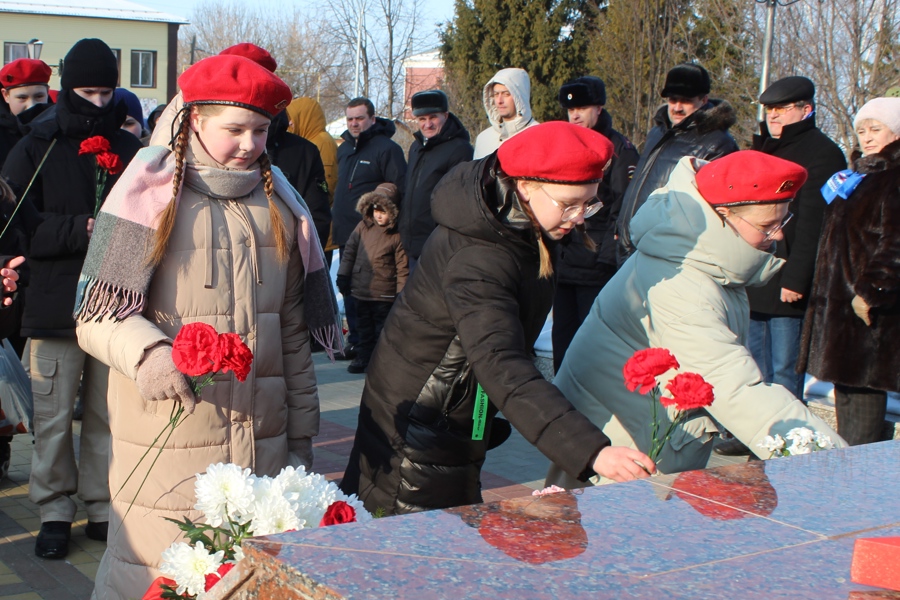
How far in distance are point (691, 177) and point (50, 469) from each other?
2.94 meters

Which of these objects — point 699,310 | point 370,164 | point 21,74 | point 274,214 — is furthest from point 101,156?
point 370,164

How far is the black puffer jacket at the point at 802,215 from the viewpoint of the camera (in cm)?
641

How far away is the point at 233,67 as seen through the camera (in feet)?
9.87

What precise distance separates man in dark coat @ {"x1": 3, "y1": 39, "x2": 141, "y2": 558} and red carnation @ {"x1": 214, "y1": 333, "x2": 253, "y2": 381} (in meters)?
2.24

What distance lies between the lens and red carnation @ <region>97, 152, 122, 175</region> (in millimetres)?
4406

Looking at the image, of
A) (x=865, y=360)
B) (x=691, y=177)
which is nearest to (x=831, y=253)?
(x=865, y=360)

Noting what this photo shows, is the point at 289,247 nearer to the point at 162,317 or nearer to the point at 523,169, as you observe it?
the point at 162,317

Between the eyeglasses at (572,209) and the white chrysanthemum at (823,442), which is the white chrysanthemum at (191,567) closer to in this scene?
the eyeglasses at (572,209)

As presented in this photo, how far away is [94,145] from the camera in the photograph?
4430 millimetres

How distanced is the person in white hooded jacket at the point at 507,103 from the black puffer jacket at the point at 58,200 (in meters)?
3.18

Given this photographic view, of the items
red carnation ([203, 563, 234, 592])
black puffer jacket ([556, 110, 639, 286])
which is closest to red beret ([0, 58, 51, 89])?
black puffer jacket ([556, 110, 639, 286])

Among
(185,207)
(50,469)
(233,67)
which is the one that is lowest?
(50,469)

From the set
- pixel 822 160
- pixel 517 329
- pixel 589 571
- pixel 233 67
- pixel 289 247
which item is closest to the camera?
pixel 589 571

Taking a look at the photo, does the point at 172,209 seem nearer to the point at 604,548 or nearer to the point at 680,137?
the point at 604,548
